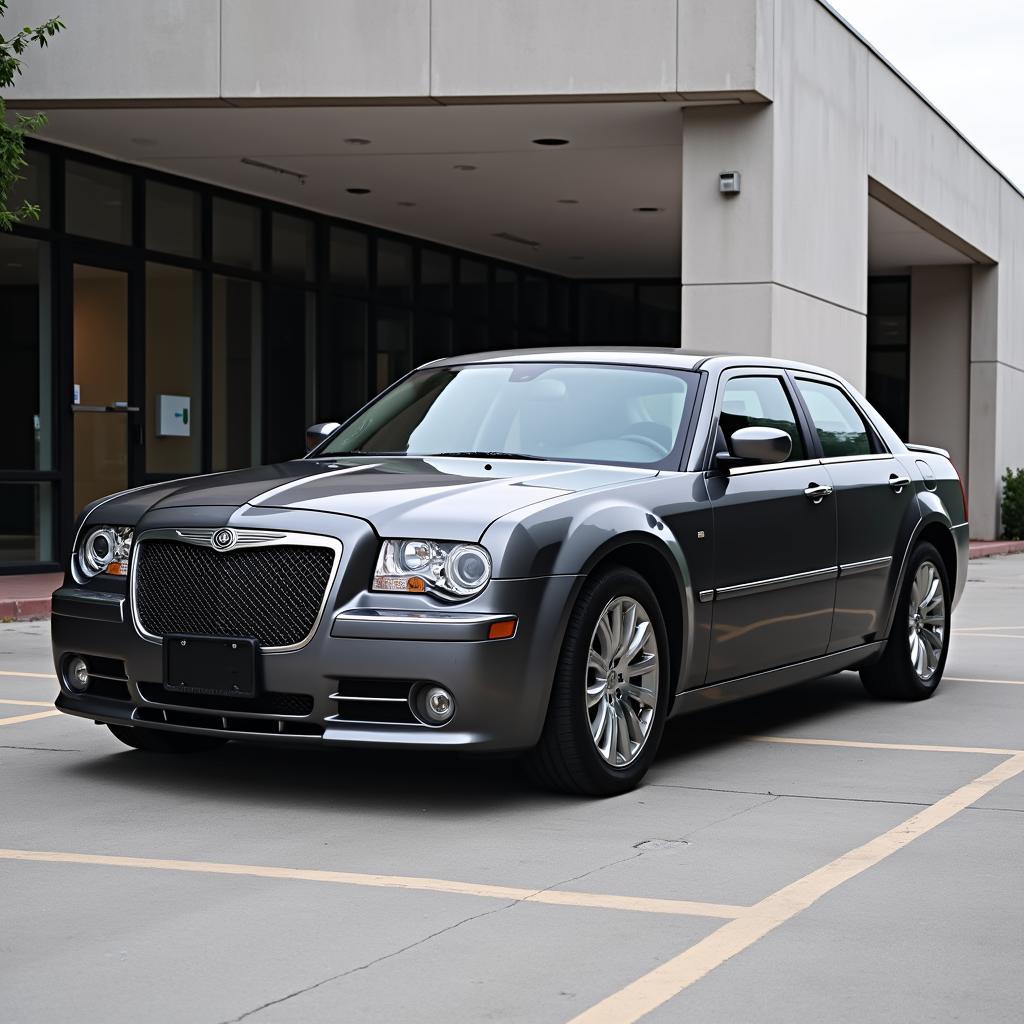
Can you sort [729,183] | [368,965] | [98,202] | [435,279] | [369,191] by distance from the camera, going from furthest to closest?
[435,279] → [369,191] → [98,202] → [729,183] → [368,965]

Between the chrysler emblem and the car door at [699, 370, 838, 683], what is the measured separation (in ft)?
5.76

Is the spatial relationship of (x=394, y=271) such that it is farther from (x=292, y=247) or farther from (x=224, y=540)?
(x=224, y=540)

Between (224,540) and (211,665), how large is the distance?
40cm

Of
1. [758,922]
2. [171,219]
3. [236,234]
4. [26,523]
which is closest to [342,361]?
[236,234]

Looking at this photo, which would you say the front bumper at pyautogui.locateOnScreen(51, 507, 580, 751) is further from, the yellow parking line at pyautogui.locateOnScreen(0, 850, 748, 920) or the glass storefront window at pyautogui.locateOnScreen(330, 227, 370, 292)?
the glass storefront window at pyautogui.locateOnScreen(330, 227, 370, 292)

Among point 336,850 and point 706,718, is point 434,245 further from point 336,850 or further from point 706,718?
point 336,850

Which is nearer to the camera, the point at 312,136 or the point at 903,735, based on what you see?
the point at 903,735

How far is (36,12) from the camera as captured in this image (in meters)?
15.0

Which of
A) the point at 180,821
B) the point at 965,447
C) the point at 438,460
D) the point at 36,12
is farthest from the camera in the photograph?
the point at 965,447

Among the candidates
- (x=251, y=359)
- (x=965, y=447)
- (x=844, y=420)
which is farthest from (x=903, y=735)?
(x=965, y=447)

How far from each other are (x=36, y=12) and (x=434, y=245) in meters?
9.89

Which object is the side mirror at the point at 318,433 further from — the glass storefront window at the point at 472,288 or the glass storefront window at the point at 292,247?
the glass storefront window at the point at 472,288

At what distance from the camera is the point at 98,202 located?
685 inches

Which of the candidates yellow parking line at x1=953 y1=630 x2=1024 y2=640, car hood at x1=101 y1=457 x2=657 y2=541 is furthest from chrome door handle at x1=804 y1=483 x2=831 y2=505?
yellow parking line at x1=953 y1=630 x2=1024 y2=640
